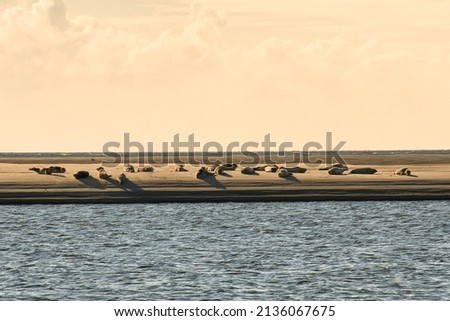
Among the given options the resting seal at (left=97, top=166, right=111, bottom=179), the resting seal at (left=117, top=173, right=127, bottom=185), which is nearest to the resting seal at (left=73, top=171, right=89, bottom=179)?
the resting seal at (left=97, top=166, right=111, bottom=179)

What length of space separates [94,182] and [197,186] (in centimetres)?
877

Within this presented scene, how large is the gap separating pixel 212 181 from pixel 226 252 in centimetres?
3320

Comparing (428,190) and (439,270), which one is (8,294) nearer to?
(439,270)

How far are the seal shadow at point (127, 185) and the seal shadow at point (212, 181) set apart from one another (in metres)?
6.05

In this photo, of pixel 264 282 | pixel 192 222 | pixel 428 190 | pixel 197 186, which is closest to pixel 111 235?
pixel 192 222

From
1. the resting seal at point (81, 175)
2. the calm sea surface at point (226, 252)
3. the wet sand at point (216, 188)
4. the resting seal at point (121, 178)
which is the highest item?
the resting seal at point (81, 175)

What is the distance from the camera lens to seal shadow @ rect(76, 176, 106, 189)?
7756 centimetres

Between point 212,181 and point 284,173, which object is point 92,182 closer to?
point 212,181

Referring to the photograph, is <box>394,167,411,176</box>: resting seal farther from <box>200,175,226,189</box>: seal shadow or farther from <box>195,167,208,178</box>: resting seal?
<box>195,167,208,178</box>: resting seal

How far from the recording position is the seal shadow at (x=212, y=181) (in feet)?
257

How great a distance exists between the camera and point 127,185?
3076 inches

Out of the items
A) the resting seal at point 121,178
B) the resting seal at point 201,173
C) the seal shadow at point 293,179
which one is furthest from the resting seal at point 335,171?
the resting seal at point 121,178

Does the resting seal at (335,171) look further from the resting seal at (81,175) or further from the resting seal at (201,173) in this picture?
the resting seal at (81,175)

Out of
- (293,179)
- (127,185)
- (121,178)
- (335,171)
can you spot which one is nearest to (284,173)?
(293,179)
